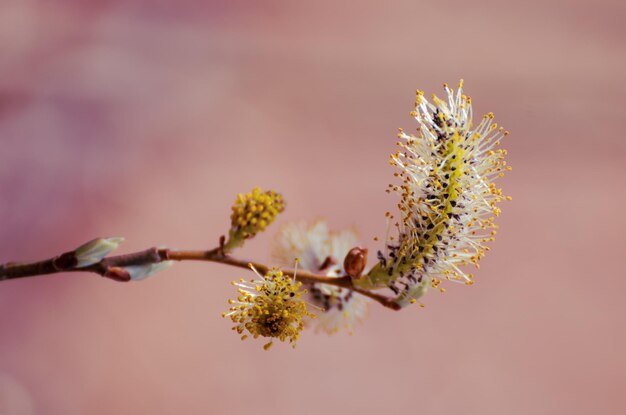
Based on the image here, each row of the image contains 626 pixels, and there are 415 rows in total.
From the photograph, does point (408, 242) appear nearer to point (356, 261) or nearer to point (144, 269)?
point (356, 261)

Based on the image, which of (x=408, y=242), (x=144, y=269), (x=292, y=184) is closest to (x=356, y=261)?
(x=408, y=242)

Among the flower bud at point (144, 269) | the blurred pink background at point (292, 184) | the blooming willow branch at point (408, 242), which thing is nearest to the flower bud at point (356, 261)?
the blooming willow branch at point (408, 242)

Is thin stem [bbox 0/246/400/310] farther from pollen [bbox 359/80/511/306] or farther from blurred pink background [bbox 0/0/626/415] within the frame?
blurred pink background [bbox 0/0/626/415]

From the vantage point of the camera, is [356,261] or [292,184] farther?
[292,184]

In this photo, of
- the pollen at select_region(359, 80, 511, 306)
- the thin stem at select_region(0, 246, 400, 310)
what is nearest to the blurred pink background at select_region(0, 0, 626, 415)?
the thin stem at select_region(0, 246, 400, 310)

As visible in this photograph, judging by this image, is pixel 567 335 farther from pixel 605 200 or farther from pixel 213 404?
pixel 213 404

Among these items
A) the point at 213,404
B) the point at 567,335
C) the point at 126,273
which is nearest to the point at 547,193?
the point at 567,335

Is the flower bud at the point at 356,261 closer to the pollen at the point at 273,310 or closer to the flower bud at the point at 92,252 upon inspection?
the pollen at the point at 273,310
